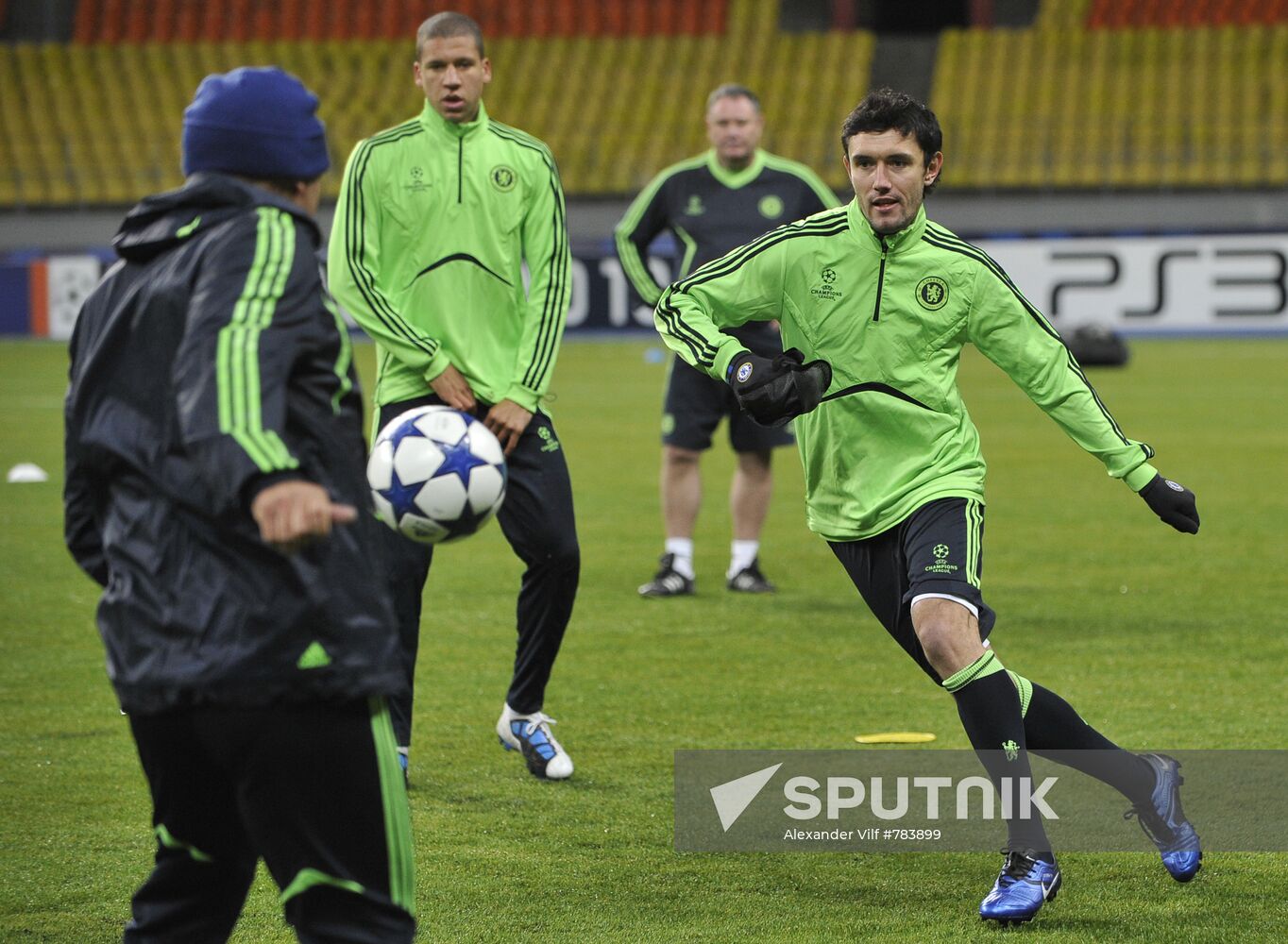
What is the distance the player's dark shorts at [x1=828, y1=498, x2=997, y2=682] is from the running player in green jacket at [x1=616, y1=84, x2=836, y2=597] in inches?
163

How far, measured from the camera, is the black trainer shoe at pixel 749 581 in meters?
8.83

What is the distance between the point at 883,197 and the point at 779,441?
4397 mm

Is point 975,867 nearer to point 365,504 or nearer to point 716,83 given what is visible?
point 365,504

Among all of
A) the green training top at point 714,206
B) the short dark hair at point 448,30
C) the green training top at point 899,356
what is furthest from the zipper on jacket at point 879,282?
the green training top at point 714,206

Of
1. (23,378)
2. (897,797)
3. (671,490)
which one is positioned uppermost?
(897,797)

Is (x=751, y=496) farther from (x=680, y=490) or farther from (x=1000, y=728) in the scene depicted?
(x=1000, y=728)

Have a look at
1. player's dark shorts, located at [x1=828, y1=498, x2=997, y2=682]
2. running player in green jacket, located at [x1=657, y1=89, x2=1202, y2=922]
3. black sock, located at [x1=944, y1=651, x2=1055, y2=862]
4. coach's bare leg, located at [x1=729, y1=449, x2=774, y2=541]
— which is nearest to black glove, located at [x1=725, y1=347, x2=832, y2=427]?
running player in green jacket, located at [x1=657, y1=89, x2=1202, y2=922]

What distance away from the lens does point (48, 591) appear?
874 centimetres

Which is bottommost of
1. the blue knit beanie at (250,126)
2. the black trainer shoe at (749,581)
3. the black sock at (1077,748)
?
the black trainer shoe at (749,581)

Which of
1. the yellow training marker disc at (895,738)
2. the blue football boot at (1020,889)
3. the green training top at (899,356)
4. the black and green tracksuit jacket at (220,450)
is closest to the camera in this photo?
the black and green tracksuit jacket at (220,450)

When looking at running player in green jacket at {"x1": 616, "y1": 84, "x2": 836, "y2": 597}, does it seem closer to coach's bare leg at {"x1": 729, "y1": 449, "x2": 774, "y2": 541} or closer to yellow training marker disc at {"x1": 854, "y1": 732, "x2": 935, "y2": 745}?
coach's bare leg at {"x1": 729, "y1": 449, "x2": 774, "y2": 541}

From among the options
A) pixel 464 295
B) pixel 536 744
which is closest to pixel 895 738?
pixel 536 744

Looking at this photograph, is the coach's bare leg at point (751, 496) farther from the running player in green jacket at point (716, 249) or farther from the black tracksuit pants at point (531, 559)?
the black tracksuit pants at point (531, 559)

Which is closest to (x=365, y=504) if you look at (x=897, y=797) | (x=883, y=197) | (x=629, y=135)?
(x=883, y=197)
